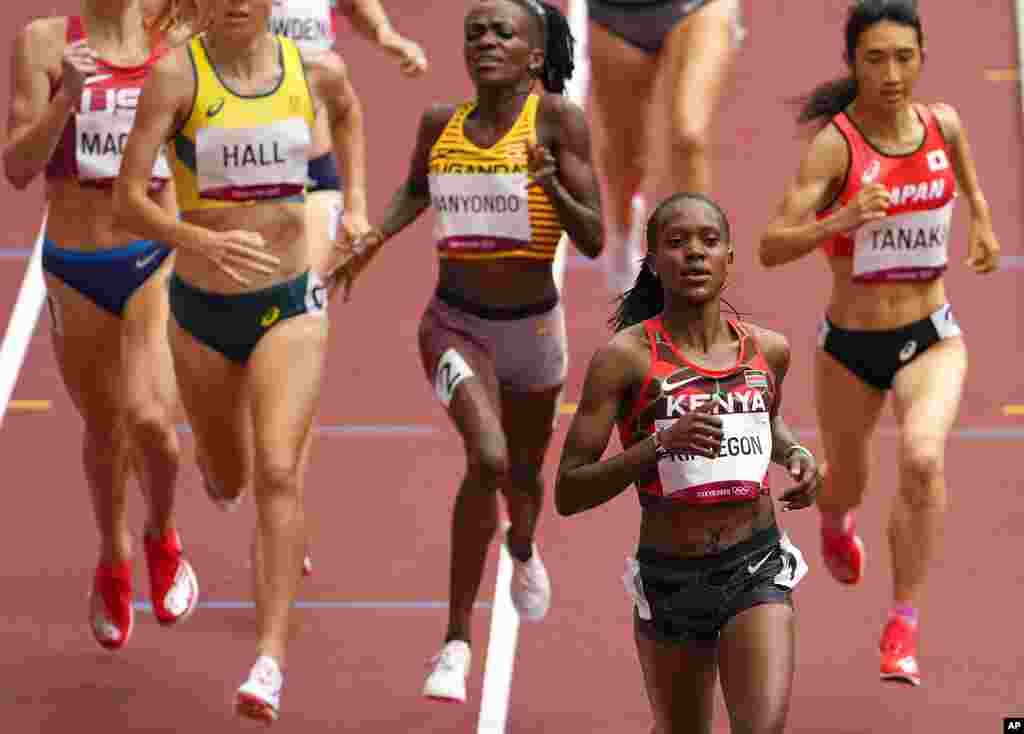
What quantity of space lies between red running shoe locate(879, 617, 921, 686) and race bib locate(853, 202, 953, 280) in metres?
1.32

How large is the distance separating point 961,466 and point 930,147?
84.8 inches

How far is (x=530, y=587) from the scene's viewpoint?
10133mm

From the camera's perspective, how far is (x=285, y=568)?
29.1 ft

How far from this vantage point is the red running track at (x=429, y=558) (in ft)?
32.4

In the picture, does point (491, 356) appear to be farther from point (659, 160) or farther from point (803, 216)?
point (659, 160)

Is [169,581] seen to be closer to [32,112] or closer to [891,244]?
[32,112]

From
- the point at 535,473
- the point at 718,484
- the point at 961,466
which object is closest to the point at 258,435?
the point at 535,473

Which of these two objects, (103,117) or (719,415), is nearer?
(719,415)

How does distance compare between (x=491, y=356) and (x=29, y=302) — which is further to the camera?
(x=29, y=302)

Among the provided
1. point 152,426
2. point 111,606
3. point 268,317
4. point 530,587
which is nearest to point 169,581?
point 111,606

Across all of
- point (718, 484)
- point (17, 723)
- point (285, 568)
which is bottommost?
point (17, 723)

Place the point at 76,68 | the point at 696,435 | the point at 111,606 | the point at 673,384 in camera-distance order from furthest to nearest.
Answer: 1. the point at 111,606
2. the point at 76,68
3. the point at 673,384
4. the point at 696,435

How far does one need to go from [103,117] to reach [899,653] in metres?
3.51

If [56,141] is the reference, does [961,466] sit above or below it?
below
